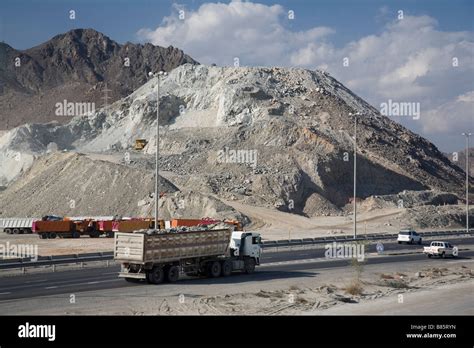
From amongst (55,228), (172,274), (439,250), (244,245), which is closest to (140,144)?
(55,228)

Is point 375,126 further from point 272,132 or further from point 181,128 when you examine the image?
point 181,128

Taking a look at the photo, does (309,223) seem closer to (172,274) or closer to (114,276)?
(114,276)

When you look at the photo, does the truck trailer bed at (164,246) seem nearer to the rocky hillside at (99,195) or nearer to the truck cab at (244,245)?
the truck cab at (244,245)

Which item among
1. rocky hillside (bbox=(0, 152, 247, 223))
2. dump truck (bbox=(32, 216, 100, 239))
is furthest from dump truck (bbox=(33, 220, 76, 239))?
rocky hillside (bbox=(0, 152, 247, 223))

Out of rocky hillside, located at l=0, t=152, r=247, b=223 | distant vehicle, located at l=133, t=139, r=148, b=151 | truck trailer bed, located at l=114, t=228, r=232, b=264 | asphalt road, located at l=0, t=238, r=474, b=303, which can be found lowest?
asphalt road, located at l=0, t=238, r=474, b=303

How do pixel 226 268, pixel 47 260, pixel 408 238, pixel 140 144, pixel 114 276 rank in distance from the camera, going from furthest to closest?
pixel 140 144, pixel 408 238, pixel 47 260, pixel 114 276, pixel 226 268

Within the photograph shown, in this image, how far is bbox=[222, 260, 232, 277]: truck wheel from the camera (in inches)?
1305

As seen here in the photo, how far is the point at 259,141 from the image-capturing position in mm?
97312

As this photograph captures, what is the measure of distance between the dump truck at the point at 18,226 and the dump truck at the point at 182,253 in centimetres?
3979

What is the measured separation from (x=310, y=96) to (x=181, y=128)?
22.4 meters

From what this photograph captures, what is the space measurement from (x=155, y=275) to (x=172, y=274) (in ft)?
3.46

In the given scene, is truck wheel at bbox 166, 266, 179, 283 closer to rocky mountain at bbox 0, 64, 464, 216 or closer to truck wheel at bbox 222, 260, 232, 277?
truck wheel at bbox 222, 260, 232, 277
